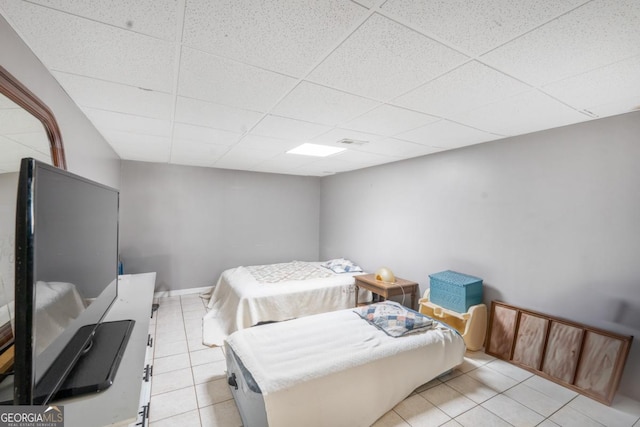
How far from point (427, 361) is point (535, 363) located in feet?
4.02

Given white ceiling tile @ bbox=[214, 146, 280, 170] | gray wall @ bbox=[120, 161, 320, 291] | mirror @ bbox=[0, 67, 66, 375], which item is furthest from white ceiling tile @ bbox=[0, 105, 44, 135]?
gray wall @ bbox=[120, 161, 320, 291]

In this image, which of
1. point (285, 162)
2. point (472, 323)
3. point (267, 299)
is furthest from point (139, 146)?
point (472, 323)

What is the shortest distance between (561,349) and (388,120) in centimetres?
262

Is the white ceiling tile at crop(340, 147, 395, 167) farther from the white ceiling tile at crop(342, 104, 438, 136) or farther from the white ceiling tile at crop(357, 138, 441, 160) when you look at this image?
the white ceiling tile at crop(342, 104, 438, 136)

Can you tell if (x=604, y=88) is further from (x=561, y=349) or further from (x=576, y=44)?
(x=561, y=349)

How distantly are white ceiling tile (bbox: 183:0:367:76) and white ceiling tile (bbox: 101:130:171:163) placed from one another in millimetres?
2112

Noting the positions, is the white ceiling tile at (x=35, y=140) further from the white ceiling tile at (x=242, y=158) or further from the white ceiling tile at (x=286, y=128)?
the white ceiling tile at (x=242, y=158)

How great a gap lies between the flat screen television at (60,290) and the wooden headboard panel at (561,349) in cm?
338

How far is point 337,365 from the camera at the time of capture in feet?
6.23

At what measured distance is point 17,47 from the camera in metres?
1.24

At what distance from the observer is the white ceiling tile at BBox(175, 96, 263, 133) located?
2.04 meters

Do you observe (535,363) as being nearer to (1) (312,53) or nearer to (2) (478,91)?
(2) (478,91)

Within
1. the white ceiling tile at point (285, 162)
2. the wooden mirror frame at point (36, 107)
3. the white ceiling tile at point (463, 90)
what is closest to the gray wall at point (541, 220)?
the white ceiling tile at point (463, 90)

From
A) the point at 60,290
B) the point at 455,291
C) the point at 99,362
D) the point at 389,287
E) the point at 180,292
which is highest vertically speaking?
the point at 60,290
